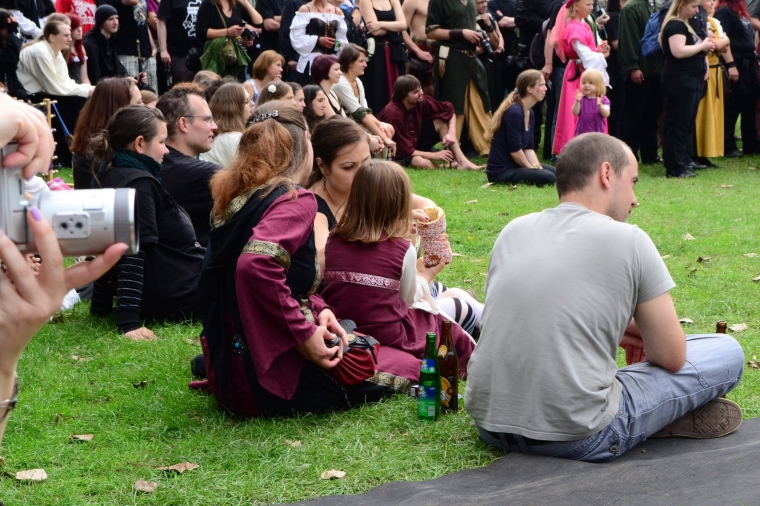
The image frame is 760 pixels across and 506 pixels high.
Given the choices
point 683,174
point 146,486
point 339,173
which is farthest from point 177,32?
point 146,486

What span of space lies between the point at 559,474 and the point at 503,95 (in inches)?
464

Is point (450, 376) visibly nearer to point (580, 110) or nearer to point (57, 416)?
point (57, 416)

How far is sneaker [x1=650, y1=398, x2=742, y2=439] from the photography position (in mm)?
3955

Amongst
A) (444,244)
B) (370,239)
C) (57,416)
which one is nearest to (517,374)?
(370,239)

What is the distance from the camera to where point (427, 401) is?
4266 millimetres

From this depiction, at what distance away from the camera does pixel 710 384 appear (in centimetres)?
388

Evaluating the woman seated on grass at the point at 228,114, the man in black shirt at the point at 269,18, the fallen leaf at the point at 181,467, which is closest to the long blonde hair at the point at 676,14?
the man in black shirt at the point at 269,18

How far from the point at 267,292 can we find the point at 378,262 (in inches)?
31.2

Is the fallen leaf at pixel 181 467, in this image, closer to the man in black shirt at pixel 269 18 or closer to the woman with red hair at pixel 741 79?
the man in black shirt at pixel 269 18

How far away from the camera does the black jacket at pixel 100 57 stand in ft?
38.3

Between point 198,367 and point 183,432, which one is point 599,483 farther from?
point 198,367

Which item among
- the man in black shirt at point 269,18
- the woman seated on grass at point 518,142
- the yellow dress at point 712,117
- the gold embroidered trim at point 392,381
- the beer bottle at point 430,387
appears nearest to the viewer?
the beer bottle at point 430,387

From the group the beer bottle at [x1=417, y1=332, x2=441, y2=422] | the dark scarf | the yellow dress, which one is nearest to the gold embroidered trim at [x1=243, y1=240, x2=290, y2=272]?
the beer bottle at [x1=417, y1=332, x2=441, y2=422]

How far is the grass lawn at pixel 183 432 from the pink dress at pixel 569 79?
5.90m
